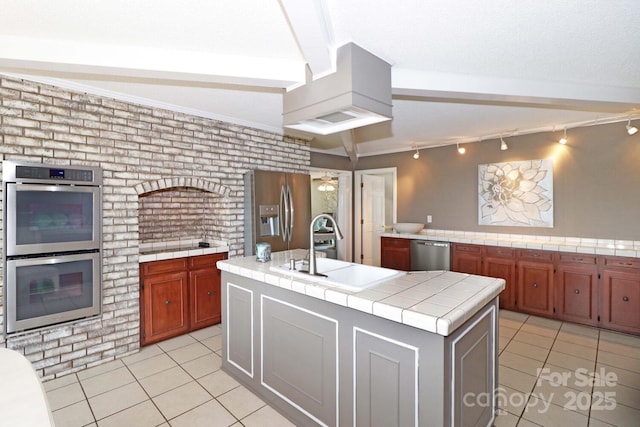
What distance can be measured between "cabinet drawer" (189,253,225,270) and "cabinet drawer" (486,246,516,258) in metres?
3.63

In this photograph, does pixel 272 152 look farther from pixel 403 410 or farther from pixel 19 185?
pixel 403 410

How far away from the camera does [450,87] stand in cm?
247

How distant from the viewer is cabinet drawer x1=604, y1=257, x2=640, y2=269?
11.2 ft

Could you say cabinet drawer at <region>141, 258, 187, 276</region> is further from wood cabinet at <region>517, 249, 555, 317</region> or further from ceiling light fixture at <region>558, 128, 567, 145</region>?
ceiling light fixture at <region>558, 128, 567, 145</region>

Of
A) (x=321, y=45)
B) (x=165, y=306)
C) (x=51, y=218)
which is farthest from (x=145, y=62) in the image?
(x=165, y=306)

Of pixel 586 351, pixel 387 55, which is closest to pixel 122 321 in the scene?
pixel 387 55

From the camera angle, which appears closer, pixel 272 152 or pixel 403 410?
pixel 403 410

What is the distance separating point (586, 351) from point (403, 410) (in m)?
2.81

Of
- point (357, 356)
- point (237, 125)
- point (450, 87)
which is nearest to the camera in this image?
point (357, 356)

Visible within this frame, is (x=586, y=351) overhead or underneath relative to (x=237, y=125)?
underneath

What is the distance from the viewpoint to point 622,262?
3480mm

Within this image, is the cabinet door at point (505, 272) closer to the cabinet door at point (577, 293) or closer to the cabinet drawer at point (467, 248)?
the cabinet drawer at point (467, 248)

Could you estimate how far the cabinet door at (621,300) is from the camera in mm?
3436

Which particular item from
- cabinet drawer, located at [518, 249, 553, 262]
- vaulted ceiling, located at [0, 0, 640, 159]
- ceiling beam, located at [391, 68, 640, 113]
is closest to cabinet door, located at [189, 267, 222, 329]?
vaulted ceiling, located at [0, 0, 640, 159]
